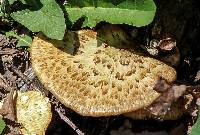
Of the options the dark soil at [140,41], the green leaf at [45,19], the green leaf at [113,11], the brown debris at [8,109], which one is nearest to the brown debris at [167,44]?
the dark soil at [140,41]

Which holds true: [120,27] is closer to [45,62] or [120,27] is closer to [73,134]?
[45,62]

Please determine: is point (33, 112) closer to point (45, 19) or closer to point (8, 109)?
point (8, 109)

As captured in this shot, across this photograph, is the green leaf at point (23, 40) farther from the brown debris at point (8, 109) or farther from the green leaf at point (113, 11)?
the brown debris at point (8, 109)

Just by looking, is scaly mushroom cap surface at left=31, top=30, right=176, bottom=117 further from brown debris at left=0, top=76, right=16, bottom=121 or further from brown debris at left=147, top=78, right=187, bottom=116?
brown debris at left=0, top=76, right=16, bottom=121

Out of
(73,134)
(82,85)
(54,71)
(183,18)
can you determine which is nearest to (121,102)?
(82,85)

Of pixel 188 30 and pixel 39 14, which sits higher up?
pixel 39 14

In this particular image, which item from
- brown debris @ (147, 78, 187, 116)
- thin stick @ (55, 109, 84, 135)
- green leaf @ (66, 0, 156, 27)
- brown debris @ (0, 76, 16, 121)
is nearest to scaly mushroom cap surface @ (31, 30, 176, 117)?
brown debris @ (147, 78, 187, 116)
